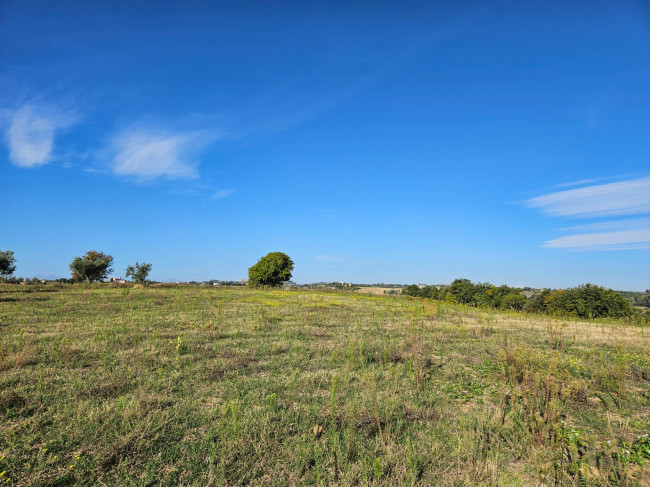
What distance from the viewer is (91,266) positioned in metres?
52.4

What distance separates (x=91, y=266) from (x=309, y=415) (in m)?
60.7

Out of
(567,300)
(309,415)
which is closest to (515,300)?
(567,300)

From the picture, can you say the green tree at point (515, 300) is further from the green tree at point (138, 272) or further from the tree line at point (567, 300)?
the green tree at point (138, 272)

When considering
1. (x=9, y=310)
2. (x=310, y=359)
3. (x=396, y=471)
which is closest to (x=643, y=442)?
(x=396, y=471)

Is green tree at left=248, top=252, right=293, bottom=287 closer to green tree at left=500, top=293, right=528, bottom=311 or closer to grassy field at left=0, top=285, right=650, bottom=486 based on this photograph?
green tree at left=500, top=293, right=528, bottom=311

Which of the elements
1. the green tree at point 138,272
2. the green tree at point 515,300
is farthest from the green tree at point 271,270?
the green tree at point 515,300

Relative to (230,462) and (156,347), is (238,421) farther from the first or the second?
(156,347)

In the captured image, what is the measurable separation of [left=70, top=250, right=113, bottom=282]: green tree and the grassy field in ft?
173

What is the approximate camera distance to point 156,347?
7.72 meters

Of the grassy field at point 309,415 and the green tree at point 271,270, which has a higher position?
the green tree at point 271,270

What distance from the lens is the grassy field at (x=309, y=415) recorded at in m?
3.32

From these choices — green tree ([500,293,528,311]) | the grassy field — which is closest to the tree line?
green tree ([500,293,528,311])

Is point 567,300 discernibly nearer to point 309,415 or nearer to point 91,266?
point 309,415

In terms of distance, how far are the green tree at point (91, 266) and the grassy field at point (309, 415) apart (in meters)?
52.9
